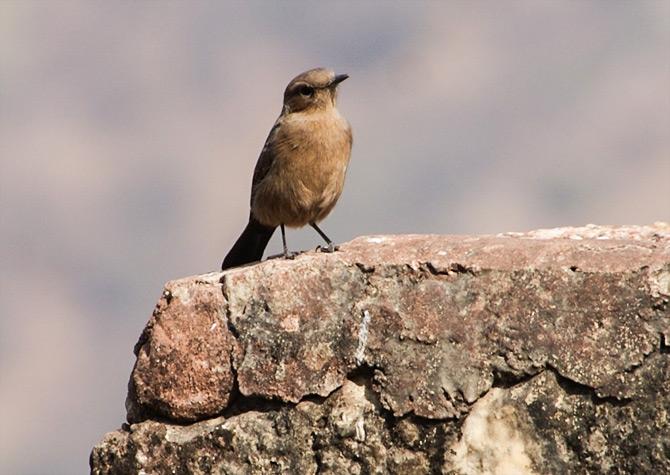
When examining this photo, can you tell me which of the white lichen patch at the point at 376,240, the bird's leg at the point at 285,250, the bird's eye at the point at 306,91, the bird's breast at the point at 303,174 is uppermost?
the bird's eye at the point at 306,91

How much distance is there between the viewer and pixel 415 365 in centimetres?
453

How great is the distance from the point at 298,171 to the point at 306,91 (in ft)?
2.39

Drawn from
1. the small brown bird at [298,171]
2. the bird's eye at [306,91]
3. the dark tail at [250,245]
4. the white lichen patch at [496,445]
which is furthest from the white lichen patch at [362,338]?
the bird's eye at [306,91]

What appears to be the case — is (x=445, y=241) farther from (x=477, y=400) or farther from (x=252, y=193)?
(x=252, y=193)

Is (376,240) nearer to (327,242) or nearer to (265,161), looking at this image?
(327,242)

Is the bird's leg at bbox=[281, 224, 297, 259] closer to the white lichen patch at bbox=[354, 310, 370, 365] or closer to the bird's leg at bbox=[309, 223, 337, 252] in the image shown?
the bird's leg at bbox=[309, 223, 337, 252]

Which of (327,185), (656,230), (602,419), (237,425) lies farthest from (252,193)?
(602,419)

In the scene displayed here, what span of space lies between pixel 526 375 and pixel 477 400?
8.7 inches

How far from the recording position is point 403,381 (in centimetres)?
451

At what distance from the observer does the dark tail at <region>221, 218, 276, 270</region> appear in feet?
24.1

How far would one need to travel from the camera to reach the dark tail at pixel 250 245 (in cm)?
735

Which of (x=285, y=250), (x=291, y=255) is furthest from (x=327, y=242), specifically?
(x=291, y=255)

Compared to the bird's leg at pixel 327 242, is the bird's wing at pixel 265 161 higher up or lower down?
higher up

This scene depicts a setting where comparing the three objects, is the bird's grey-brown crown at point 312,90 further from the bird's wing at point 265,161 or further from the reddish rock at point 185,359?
the reddish rock at point 185,359
